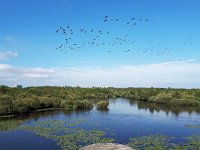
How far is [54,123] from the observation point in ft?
176

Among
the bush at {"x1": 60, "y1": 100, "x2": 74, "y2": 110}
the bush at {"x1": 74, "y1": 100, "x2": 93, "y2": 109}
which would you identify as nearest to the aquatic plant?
the bush at {"x1": 74, "y1": 100, "x2": 93, "y2": 109}

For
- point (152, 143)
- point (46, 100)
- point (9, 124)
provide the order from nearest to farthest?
point (152, 143), point (9, 124), point (46, 100)

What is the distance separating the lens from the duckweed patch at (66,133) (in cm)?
3781

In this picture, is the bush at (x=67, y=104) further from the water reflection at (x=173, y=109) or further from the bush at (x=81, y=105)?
the water reflection at (x=173, y=109)

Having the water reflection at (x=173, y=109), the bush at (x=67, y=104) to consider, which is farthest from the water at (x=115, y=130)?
the bush at (x=67, y=104)

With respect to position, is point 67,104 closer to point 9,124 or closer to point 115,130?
point 9,124

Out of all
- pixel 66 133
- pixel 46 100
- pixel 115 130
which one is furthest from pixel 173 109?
pixel 66 133

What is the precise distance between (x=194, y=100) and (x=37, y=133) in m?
63.6

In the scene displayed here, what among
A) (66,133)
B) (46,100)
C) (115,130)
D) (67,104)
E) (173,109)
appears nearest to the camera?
(66,133)

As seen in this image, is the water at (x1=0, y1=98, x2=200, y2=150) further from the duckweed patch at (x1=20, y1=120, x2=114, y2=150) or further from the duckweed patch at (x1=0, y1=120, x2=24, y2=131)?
the duckweed patch at (x1=0, y1=120, x2=24, y2=131)

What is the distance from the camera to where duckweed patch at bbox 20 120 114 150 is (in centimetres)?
3781

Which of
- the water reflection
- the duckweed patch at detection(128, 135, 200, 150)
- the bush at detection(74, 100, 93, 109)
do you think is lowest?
the duckweed patch at detection(128, 135, 200, 150)

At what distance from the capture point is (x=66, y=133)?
1743 inches

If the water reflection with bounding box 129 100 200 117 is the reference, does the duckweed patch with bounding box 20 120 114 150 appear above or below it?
below
